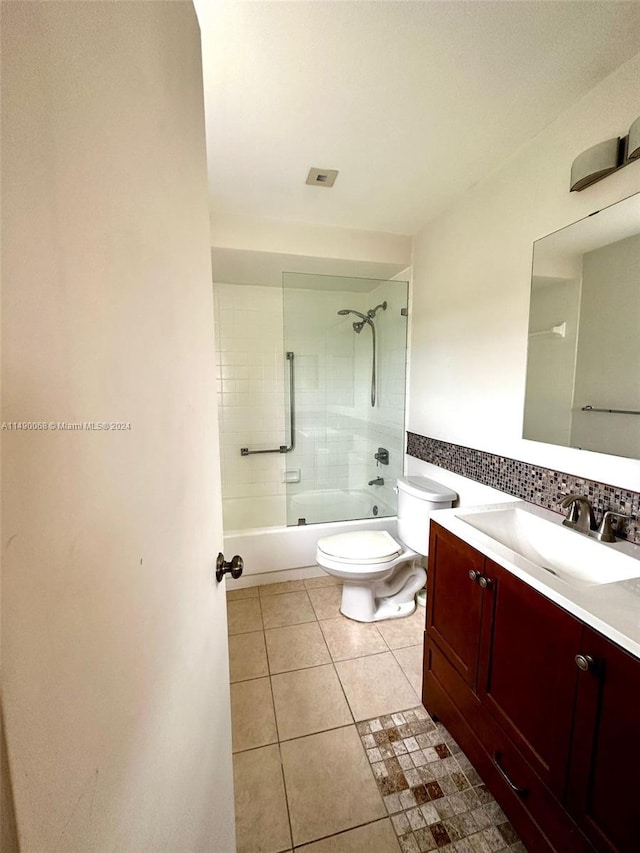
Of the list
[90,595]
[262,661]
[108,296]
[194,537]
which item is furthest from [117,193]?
[262,661]

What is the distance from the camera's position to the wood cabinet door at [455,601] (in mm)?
1169

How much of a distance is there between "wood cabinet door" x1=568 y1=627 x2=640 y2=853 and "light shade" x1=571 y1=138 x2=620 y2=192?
144 cm

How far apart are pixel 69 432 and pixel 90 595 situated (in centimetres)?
17

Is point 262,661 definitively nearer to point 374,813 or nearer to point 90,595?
point 374,813

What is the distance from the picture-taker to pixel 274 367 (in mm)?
3020

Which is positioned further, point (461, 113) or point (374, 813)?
point (461, 113)

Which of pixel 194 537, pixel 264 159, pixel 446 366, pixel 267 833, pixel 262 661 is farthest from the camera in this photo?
pixel 446 366

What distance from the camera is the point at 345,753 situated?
1.29 m

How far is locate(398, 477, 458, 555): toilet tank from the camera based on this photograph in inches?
77.0

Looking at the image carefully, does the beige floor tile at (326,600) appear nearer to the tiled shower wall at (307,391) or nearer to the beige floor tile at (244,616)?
the beige floor tile at (244,616)

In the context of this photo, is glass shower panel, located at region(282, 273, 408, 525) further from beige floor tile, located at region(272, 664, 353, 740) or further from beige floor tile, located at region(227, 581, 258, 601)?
beige floor tile, located at region(272, 664, 353, 740)

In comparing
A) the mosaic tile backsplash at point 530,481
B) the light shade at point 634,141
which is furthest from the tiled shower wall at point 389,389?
the light shade at point 634,141

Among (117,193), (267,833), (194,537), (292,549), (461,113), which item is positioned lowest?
(267,833)

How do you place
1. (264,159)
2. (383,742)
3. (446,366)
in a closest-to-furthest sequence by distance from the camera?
(383,742), (264,159), (446,366)
